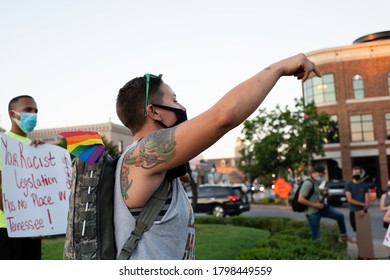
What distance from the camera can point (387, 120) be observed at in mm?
37188

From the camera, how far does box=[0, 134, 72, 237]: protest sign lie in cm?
360

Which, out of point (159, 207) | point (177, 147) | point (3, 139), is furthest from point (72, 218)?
point (3, 139)

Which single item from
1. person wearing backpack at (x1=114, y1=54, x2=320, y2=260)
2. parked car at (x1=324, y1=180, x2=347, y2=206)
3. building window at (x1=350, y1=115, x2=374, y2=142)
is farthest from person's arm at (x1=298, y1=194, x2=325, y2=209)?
building window at (x1=350, y1=115, x2=374, y2=142)

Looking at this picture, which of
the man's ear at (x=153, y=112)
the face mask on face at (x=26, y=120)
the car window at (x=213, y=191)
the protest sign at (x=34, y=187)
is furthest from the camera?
the car window at (x=213, y=191)

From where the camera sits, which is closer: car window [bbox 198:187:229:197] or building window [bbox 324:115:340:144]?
car window [bbox 198:187:229:197]

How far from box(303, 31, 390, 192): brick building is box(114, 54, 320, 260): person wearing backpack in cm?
3596

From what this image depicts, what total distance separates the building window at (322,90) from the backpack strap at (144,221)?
37914 mm

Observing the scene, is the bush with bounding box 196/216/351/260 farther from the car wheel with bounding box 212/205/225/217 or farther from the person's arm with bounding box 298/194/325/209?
the car wheel with bounding box 212/205/225/217

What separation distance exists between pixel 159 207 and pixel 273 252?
4.33 metres

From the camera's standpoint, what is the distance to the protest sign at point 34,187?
3.60 m

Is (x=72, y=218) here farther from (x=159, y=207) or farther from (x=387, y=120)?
(x=387, y=120)

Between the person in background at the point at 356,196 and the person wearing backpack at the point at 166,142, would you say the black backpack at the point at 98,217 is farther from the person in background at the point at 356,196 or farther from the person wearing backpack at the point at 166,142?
the person in background at the point at 356,196

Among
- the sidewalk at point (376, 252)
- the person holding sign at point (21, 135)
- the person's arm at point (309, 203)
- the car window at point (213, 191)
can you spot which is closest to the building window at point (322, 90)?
the car window at point (213, 191)
